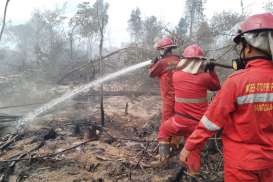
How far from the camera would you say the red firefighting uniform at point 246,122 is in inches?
91.5

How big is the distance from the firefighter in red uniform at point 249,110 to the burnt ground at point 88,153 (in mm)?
1957

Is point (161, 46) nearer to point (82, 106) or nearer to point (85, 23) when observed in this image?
point (82, 106)

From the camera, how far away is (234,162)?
2.50 m

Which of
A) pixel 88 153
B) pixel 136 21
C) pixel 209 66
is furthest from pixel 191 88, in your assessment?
pixel 136 21

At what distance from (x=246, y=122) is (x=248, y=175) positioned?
42 cm

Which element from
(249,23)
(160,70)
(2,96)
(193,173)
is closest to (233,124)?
(249,23)

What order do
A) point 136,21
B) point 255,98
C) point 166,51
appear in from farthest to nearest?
point 136,21 → point 166,51 → point 255,98

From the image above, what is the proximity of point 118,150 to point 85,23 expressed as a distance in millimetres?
17853

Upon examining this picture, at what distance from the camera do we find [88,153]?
17.6 ft

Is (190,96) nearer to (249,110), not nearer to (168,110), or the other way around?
(168,110)

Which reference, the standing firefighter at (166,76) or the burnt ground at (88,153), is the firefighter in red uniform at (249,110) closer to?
the burnt ground at (88,153)

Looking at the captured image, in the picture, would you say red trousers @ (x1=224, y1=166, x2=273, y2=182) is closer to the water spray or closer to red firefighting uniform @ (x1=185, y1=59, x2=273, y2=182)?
red firefighting uniform @ (x1=185, y1=59, x2=273, y2=182)

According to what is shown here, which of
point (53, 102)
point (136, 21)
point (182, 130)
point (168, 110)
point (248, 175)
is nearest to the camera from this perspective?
point (248, 175)

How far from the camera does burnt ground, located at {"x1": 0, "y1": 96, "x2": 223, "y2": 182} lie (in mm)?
4555
